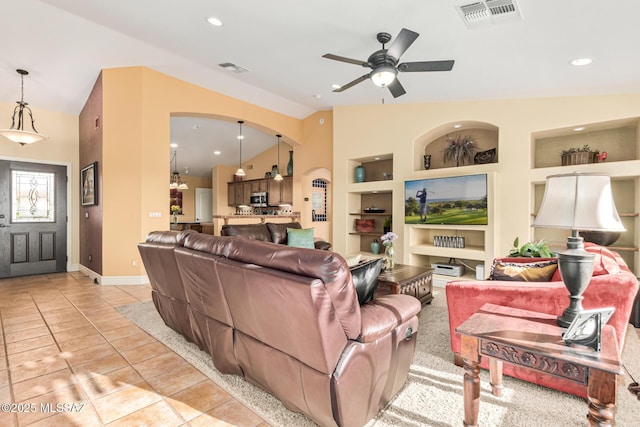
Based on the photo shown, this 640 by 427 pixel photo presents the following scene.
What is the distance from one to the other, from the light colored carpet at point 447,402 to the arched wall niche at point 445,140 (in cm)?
334

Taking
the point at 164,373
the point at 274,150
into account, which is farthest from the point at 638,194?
the point at 274,150

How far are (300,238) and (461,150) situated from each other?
311cm

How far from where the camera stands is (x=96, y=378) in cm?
211

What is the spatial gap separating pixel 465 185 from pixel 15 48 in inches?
258

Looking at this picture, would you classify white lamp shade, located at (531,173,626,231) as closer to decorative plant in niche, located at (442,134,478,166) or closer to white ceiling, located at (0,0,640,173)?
white ceiling, located at (0,0,640,173)

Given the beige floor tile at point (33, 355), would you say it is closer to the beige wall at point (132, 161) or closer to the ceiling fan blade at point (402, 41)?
the beige wall at point (132, 161)

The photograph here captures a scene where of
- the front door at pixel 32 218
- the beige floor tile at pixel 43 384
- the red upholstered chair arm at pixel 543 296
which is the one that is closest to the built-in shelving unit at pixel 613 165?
the red upholstered chair arm at pixel 543 296

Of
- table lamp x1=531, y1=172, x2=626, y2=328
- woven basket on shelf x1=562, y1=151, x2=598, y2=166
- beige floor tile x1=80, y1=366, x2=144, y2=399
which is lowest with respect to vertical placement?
beige floor tile x1=80, y1=366, x2=144, y2=399

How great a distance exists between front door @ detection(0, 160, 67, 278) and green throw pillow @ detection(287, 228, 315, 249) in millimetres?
4593

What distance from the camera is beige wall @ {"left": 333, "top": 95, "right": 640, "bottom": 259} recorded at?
3.91 meters

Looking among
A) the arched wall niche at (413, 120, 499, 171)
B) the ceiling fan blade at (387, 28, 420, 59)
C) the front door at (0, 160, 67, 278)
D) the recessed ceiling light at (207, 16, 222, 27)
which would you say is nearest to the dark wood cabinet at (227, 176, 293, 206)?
the arched wall niche at (413, 120, 499, 171)

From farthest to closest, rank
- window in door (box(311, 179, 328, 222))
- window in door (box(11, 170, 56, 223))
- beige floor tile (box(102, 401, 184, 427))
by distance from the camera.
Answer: window in door (box(311, 179, 328, 222)) → window in door (box(11, 170, 56, 223)) → beige floor tile (box(102, 401, 184, 427))

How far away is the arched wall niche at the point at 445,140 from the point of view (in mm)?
4788

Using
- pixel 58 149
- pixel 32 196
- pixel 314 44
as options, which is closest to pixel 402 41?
pixel 314 44
